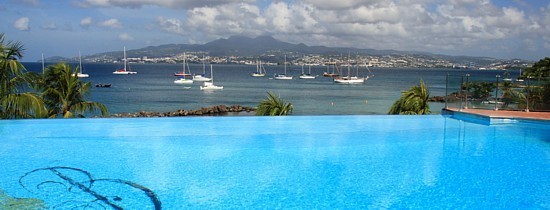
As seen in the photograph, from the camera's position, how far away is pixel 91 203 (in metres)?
5.23

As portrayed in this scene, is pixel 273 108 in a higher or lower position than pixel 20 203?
higher

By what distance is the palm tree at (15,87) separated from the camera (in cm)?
1003

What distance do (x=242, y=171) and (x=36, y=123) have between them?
5.60 m

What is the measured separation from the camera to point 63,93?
1144 cm

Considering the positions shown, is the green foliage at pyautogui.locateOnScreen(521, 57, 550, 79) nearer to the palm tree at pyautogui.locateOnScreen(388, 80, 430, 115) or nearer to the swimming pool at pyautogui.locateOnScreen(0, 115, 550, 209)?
the palm tree at pyautogui.locateOnScreen(388, 80, 430, 115)

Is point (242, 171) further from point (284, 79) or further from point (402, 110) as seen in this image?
point (284, 79)

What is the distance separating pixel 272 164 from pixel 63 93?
6650mm

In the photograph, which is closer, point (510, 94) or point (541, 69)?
A: point (510, 94)

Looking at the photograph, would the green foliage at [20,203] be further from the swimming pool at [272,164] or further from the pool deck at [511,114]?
the pool deck at [511,114]

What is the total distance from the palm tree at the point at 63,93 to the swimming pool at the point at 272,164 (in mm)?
1092

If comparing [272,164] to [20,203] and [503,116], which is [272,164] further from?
[503,116]

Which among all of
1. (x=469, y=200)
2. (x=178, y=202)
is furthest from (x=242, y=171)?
(x=469, y=200)

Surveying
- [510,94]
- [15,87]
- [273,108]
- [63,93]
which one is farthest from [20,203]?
[510,94]

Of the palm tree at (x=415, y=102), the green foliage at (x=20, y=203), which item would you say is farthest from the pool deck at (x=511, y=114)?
the green foliage at (x=20, y=203)
